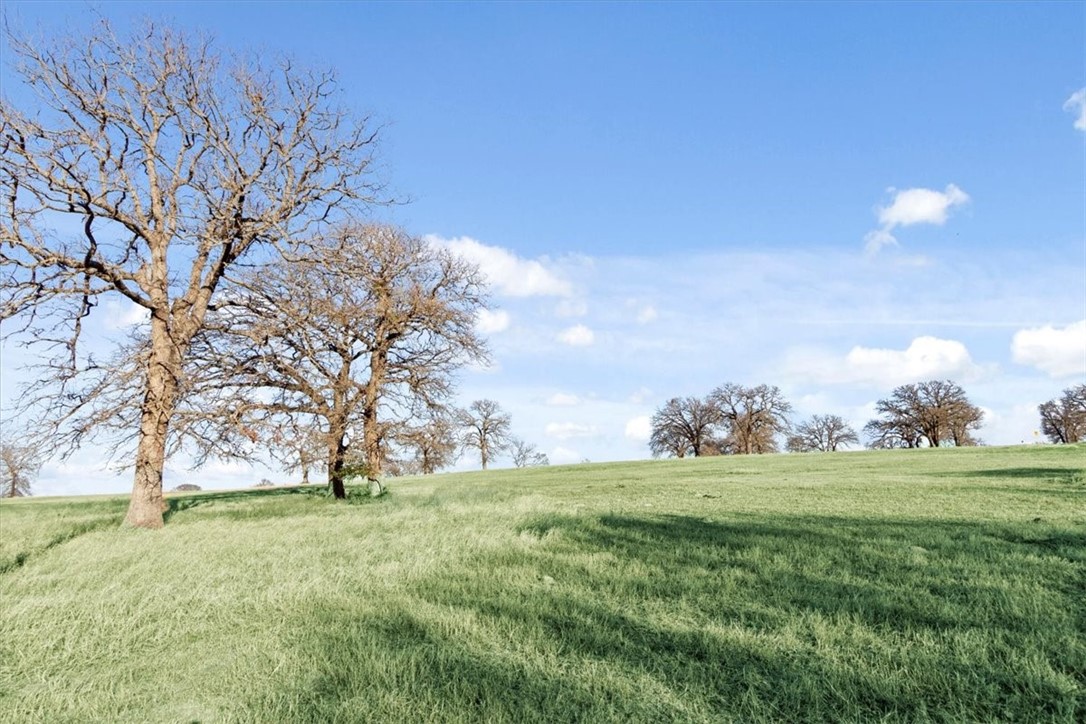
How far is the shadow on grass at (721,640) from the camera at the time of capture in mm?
3666

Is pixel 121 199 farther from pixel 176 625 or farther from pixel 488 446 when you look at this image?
pixel 488 446

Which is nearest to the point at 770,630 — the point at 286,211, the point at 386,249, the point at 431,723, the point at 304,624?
the point at 431,723

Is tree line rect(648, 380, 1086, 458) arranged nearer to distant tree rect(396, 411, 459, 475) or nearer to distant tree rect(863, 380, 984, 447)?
distant tree rect(863, 380, 984, 447)

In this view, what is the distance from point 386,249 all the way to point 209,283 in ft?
27.7

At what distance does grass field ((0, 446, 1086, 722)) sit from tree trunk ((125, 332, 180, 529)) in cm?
516

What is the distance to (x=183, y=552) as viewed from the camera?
9.30m

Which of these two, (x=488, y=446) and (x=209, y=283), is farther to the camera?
(x=488, y=446)

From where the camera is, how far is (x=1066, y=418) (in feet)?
263

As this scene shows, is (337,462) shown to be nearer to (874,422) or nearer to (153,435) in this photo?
(153,435)

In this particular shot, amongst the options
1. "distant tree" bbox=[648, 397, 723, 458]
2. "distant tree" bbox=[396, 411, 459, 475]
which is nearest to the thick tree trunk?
"distant tree" bbox=[396, 411, 459, 475]

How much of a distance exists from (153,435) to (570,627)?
13630mm

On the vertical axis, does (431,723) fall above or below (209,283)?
below

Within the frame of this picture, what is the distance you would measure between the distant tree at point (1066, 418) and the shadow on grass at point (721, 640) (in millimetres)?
96075

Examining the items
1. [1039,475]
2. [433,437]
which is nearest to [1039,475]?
[1039,475]
